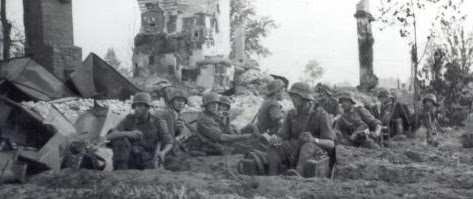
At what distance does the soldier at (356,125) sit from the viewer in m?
10.3

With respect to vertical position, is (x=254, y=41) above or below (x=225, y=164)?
above

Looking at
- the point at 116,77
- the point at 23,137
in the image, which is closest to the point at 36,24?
the point at 116,77

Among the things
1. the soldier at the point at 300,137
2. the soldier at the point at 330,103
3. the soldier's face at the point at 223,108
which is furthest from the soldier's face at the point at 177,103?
the soldier at the point at 330,103

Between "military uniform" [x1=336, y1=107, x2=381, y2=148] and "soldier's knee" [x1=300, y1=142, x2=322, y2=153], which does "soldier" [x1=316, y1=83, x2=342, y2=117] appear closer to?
"military uniform" [x1=336, y1=107, x2=381, y2=148]

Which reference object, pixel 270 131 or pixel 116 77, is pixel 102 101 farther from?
pixel 270 131

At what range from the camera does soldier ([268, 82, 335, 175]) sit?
6914 millimetres

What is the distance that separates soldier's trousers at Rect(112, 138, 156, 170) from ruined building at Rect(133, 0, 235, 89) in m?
21.7

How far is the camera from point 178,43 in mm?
31594

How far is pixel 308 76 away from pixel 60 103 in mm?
55948

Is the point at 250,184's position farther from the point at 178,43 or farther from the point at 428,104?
the point at 178,43

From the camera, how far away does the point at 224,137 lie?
9148 mm

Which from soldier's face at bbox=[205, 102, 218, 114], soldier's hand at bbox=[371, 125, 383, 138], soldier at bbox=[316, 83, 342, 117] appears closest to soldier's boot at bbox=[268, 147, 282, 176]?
soldier's face at bbox=[205, 102, 218, 114]

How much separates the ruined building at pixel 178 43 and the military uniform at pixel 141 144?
21.6 meters

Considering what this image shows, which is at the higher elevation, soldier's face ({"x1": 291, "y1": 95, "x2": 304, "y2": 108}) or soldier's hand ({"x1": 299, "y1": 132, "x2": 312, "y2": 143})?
soldier's face ({"x1": 291, "y1": 95, "x2": 304, "y2": 108})
